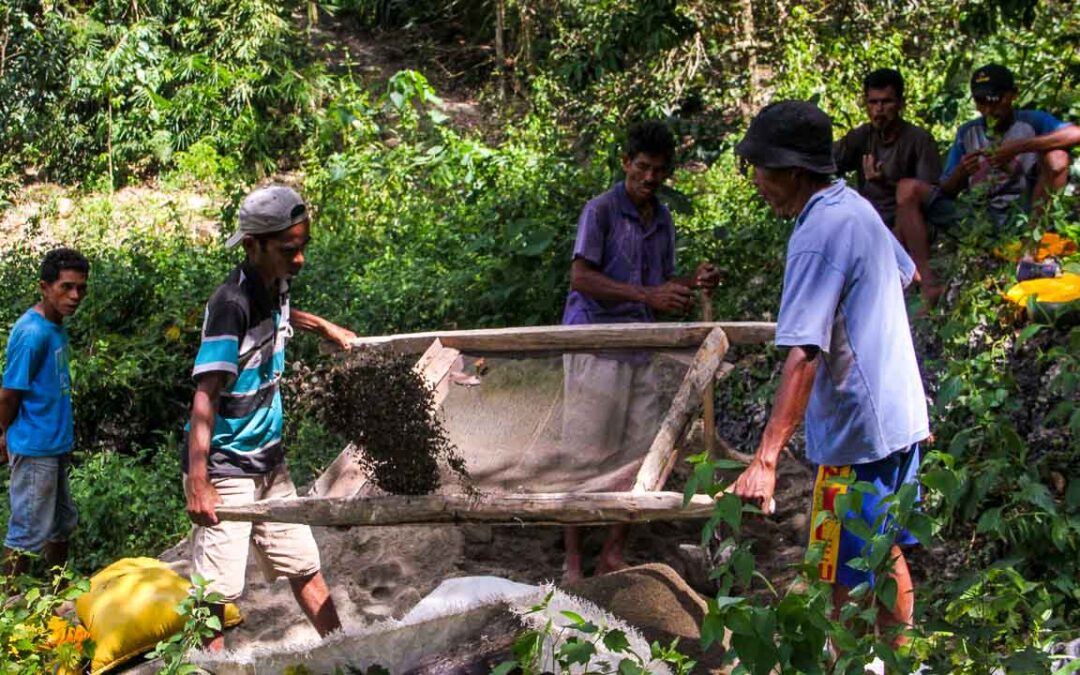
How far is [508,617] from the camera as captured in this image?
333 centimetres

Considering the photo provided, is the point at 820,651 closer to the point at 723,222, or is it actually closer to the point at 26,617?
the point at 26,617

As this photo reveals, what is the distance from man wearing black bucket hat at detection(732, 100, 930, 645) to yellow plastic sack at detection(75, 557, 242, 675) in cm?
202

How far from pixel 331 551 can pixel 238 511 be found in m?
1.67

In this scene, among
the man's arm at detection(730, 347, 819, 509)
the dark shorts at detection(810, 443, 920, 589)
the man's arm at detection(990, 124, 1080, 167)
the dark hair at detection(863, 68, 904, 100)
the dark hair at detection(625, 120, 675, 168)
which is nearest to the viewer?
the man's arm at detection(730, 347, 819, 509)

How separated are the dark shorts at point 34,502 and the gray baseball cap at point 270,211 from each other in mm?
2124

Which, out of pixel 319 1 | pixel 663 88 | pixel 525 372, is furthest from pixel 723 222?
pixel 319 1

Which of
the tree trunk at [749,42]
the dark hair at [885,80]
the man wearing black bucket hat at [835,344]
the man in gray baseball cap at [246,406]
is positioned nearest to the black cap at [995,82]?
the dark hair at [885,80]

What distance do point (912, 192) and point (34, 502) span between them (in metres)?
4.13

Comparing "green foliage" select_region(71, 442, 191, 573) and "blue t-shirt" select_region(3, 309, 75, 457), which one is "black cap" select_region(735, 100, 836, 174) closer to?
"blue t-shirt" select_region(3, 309, 75, 457)

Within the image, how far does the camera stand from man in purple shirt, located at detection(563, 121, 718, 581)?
4.61m

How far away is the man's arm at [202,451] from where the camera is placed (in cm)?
363

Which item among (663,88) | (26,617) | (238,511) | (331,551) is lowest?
(331,551)

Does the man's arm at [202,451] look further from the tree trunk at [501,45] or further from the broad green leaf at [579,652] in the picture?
the tree trunk at [501,45]

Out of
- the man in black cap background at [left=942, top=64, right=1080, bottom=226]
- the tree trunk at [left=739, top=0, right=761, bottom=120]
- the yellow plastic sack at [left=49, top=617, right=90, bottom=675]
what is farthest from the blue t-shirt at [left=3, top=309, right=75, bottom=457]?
the tree trunk at [left=739, top=0, right=761, bottom=120]
